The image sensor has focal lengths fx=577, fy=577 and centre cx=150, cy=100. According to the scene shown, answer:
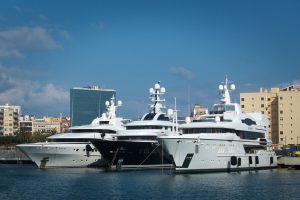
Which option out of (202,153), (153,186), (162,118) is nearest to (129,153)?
(162,118)

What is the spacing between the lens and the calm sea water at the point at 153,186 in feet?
160

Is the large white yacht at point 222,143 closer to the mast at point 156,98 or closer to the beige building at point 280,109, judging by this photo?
the mast at point 156,98

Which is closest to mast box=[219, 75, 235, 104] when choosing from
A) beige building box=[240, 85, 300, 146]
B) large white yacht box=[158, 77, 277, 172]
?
large white yacht box=[158, 77, 277, 172]

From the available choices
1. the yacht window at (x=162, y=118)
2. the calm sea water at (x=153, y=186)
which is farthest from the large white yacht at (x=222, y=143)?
the yacht window at (x=162, y=118)

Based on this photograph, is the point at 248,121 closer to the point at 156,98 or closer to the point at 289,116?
the point at 156,98

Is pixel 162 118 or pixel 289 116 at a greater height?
pixel 289 116

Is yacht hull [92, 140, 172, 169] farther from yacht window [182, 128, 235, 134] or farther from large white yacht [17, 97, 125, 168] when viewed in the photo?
yacht window [182, 128, 235, 134]

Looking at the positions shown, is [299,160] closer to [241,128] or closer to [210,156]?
[241,128]

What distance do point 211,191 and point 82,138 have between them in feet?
120

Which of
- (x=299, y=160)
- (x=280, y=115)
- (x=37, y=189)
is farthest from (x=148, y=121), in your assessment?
(x=280, y=115)

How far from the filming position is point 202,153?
65.2 meters

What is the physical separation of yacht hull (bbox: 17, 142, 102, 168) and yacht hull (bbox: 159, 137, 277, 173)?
2066 cm

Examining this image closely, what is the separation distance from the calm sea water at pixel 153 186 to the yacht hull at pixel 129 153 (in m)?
6.57

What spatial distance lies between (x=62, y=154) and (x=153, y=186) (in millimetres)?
30817
